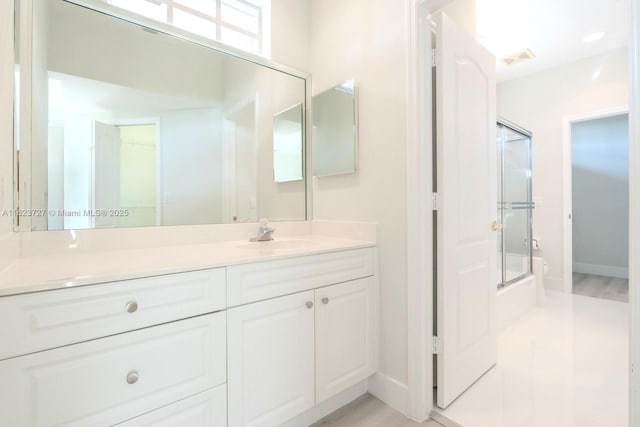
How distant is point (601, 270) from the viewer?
14.7 feet

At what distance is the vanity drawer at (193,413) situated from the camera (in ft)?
3.07

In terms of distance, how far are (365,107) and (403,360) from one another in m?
1.43

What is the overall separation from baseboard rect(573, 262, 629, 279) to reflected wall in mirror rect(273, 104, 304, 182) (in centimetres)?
511

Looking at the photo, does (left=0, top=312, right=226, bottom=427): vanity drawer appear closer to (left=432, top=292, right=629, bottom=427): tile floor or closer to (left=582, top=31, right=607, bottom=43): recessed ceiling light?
(left=432, top=292, right=629, bottom=427): tile floor

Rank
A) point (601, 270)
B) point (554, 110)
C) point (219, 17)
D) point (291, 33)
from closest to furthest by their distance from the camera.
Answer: point (219, 17) → point (291, 33) → point (554, 110) → point (601, 270)

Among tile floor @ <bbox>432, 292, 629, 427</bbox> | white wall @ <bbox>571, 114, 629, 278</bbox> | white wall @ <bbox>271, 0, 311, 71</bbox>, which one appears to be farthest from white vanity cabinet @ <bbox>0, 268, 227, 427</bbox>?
white wall @ <bbox>571, 114, 629, 278</bbox>

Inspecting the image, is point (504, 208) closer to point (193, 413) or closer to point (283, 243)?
point (283, 243)

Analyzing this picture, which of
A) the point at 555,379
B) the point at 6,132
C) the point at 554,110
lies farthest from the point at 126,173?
the point at 554,110

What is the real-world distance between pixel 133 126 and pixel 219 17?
96 cm

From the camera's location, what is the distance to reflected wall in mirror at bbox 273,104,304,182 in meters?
2.08

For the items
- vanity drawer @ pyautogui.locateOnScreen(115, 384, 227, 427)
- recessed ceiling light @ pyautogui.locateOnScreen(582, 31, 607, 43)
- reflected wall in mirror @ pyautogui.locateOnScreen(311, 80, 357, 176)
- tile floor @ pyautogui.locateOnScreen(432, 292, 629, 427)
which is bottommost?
tile floor @ pyautogui.locateOnScreen(432, 292, 629, 427)

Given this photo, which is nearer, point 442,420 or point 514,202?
point 442,420

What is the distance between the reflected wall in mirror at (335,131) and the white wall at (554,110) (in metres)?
3.38

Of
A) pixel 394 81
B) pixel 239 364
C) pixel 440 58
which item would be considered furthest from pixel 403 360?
pixel 440 58
